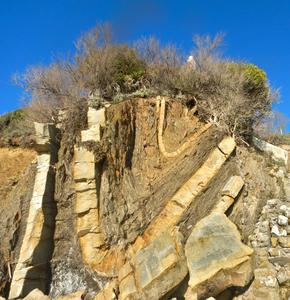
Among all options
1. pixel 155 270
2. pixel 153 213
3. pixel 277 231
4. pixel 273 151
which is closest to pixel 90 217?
pixel 153 213

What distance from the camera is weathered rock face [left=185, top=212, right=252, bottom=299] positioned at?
752 cm

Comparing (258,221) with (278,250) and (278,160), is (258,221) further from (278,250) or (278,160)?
(278,160)

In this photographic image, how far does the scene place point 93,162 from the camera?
942cm

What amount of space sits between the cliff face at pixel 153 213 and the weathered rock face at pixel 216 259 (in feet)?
0.07

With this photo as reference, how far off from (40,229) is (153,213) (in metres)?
2.90

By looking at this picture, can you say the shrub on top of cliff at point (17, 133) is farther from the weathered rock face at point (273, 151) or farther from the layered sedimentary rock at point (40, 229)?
the weathered rock face at point (273, 151)

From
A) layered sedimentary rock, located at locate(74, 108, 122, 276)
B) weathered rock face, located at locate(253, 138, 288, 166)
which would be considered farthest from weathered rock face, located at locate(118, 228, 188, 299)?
weathered rock face, located at locate(253, 138, 288, 166)

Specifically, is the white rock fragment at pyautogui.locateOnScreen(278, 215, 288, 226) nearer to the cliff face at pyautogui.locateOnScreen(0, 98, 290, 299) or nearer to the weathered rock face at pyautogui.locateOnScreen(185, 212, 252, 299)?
the cliff face at pyautogui.locateOnScreen(0, 98, 290, 299)

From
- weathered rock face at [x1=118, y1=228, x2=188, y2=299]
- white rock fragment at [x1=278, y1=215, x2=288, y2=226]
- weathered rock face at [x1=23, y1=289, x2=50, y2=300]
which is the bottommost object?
weathered rock face at [x1=23, y1=289, x2=50, y2=300]

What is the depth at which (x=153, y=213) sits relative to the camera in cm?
929

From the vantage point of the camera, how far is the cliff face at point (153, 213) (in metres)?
7.77

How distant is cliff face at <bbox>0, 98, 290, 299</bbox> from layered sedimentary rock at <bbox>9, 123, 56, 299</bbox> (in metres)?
0.03

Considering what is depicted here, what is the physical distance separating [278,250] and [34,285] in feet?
19.3

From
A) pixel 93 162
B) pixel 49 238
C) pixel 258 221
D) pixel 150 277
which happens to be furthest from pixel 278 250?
pixel 49 238
